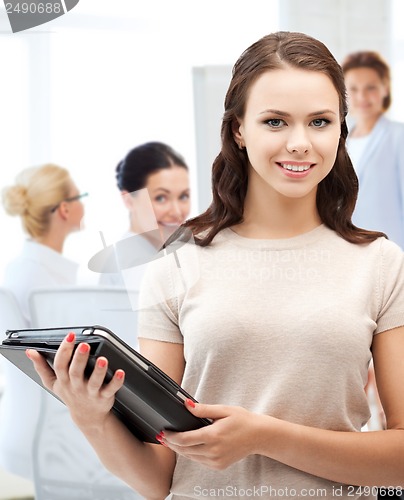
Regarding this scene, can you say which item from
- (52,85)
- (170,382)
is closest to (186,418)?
(170,382)

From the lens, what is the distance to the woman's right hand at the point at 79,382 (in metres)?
0.78

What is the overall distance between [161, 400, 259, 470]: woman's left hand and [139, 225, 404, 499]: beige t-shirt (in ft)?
0.21

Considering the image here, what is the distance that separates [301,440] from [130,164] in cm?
111

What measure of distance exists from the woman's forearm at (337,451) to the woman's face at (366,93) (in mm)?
1454

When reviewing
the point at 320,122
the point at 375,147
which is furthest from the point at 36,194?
the point at 320,122

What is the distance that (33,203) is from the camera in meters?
1.91

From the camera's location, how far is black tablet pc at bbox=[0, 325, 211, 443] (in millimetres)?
771

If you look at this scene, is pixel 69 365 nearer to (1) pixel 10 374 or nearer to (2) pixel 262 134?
(2) pixel 262 134

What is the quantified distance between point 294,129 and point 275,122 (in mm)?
28

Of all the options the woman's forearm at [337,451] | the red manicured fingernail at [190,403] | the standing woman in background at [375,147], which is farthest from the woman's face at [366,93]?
the red manicured fingernail at [190,403]

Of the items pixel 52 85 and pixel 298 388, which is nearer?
pixel 298 388

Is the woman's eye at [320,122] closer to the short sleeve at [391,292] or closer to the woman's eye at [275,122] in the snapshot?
the woman's eye at [275,122]

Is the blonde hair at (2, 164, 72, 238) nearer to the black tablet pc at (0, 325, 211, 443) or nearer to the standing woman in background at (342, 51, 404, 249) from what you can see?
the standing woman in background at (342, 51, 404, 249)

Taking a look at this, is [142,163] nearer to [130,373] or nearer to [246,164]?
[246,164]
